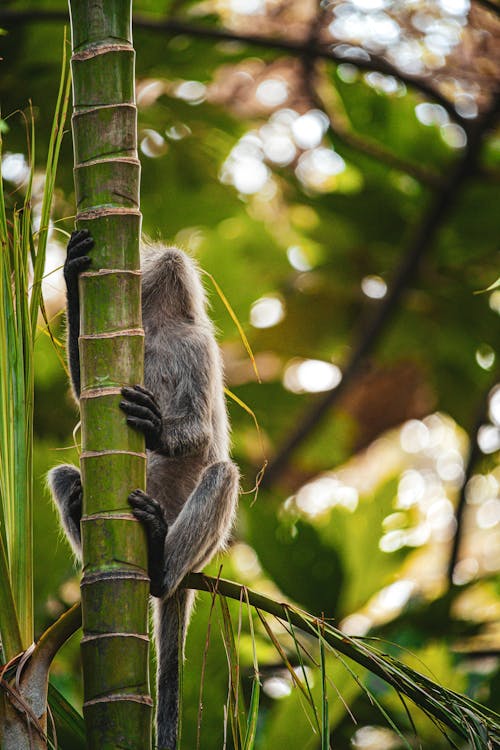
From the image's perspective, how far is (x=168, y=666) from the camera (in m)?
3.48

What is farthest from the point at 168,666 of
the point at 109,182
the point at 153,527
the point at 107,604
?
the point at 109,182

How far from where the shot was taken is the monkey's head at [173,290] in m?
4.02

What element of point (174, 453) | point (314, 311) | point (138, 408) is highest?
point (314, 311)

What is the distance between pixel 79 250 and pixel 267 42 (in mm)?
A: 3431

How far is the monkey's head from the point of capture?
402 centimetres

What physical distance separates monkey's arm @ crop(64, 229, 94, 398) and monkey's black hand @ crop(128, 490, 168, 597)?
55 centimetres

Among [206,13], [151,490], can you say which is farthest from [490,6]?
[151,490]

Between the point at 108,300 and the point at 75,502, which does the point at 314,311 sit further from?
the point at 108,300

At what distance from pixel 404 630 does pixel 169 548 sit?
7.96ft

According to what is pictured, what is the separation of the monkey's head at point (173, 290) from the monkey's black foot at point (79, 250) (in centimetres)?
161

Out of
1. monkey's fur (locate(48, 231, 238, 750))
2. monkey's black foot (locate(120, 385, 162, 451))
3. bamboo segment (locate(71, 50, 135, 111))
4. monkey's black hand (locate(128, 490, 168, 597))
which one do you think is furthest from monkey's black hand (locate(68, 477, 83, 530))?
bamboo segment (locate(71, 50, 135, 111))

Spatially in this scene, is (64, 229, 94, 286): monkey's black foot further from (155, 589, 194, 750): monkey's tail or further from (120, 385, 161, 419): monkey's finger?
(155, 589, 194, 750): monkey's tail

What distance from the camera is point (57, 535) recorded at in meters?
4.54

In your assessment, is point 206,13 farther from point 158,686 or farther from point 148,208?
point 158,686
